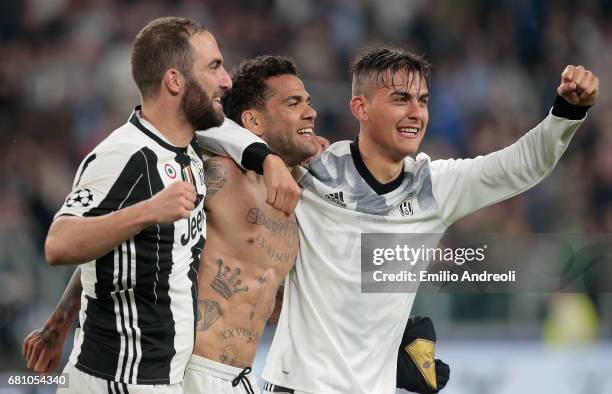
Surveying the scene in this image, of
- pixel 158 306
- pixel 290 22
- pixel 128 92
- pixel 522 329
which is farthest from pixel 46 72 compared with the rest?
pixel 158 306

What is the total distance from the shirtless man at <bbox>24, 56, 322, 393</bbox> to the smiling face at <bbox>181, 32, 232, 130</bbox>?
441 millimetres

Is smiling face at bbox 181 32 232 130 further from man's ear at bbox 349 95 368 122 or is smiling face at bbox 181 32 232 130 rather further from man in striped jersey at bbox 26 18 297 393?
man's ear at bbox 349 95 368 122

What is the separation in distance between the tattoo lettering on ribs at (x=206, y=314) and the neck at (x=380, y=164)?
89cm

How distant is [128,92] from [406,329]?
5.66m

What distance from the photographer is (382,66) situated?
469 cm

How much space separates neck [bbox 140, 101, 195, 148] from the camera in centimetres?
407

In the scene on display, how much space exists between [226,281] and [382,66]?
1.16 metres

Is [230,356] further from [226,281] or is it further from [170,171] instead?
[170,171]

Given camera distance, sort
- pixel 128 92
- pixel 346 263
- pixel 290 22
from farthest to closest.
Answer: pixel 290 22
pixel 128 92
pixel 346 263

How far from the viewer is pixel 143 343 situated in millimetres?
3900

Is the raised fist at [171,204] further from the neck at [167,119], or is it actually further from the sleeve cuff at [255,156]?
the sleeve cuff at [255,156]

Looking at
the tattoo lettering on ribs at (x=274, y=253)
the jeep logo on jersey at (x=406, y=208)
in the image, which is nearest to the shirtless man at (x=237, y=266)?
the tattoo lettering on ribs at (x=274, y=253)

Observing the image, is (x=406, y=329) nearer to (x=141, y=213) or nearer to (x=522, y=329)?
(x=141, y=213)

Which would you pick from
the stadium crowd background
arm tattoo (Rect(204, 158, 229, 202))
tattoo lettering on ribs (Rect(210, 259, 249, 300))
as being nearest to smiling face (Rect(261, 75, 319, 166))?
arm tattoo (Rect(204, 158, 229, 202))
